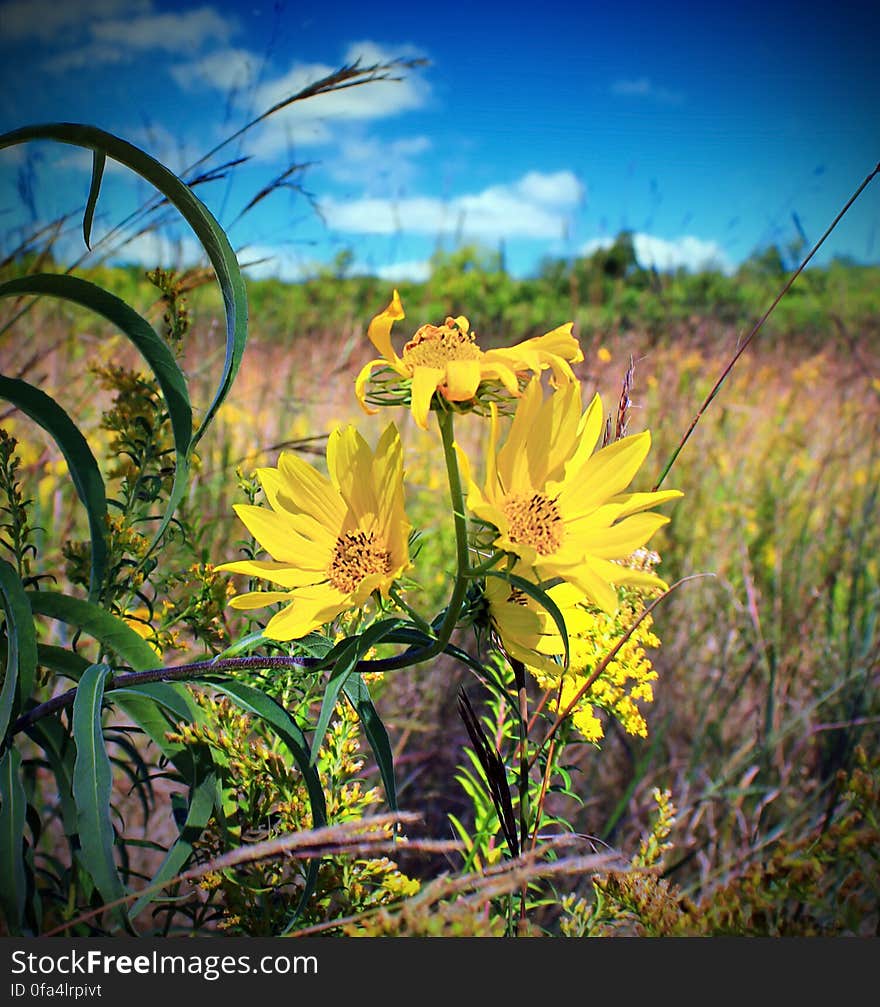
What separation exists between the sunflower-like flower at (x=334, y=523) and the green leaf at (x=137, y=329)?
0.08m

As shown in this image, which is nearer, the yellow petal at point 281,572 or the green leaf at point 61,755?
the yellow petal at point 281,572

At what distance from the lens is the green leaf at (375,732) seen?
43cm

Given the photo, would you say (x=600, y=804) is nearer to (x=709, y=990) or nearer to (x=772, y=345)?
(x=709, y=990)

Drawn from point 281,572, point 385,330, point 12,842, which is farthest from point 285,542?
point 12,842

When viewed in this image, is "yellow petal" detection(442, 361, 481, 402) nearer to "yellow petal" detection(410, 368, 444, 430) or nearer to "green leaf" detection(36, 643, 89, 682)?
"yellow petal" detection(410, 368, 444, 430)

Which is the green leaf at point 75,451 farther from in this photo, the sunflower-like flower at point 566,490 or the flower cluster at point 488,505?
the sunflower-like flower at point 566,490

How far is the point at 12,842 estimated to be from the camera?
1.53 ft

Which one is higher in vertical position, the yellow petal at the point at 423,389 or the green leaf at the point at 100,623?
the yellow petal at the point at 423,389

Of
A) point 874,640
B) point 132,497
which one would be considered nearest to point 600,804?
point 874,640

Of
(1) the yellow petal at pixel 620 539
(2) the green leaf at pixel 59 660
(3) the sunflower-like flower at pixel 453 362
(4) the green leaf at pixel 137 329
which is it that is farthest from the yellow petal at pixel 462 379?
(2) the green leaf at pixel 59 660

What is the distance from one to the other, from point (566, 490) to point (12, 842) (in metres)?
0.37

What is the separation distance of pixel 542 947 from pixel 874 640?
3.10 feet

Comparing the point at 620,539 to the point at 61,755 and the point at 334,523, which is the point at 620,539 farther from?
the point at 61,755

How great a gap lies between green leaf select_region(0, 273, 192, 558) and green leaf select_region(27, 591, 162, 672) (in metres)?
0.06
